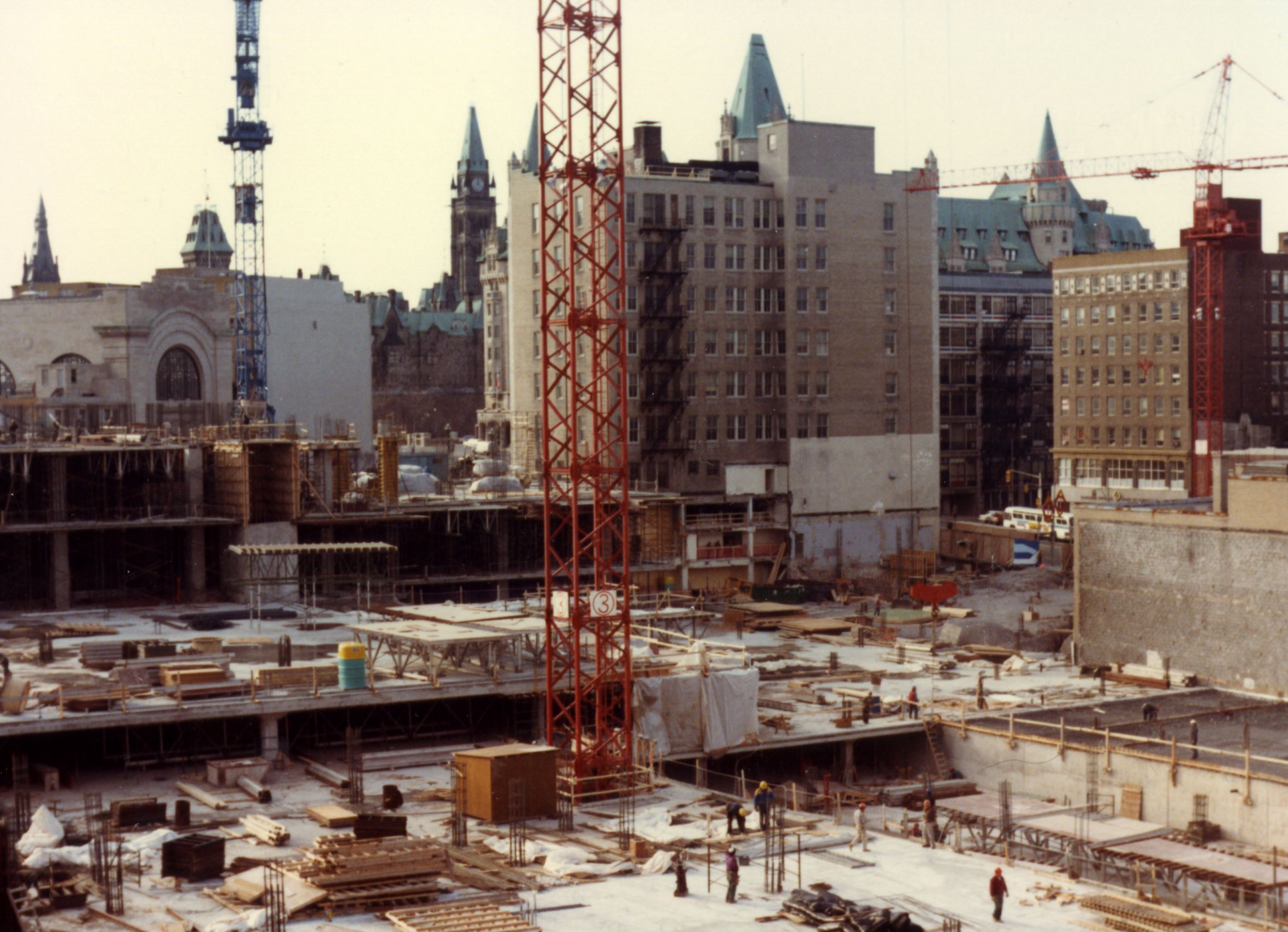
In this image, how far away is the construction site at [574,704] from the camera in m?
34.9

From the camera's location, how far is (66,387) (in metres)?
88.9

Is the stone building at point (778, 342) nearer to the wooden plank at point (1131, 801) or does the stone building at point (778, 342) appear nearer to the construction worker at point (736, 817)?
the wooden plank at point (1131, 801)

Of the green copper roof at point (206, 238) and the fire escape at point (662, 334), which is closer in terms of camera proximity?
the fire escape at point (662, 334)

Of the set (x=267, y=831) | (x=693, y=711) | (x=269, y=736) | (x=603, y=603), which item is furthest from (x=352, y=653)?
(x=267, y=831)

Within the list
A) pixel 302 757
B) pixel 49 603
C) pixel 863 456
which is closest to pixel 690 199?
pixel 863 456

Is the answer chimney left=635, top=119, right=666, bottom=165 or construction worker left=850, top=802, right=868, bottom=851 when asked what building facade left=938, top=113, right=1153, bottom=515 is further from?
construction worker left=850, top=802, right=868, bottom=851

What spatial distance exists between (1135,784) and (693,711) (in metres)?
12.7

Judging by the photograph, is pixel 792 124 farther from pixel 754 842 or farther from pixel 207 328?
pixel 754 842

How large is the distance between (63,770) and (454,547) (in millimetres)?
38234

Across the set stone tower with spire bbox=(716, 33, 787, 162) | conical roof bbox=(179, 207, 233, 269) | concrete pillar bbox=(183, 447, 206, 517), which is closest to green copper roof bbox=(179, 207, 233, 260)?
conical roof bbox=(179, 207, 233, 269)

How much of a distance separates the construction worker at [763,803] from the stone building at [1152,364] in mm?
83539

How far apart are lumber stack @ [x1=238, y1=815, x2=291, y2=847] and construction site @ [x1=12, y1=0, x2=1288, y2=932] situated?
0.14m

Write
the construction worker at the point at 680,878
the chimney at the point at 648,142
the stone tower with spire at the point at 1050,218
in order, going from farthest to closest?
the stone tower with spire at the point at 1050,218
the chimney at the point at 648,142
the construction worker at the point at 680,878

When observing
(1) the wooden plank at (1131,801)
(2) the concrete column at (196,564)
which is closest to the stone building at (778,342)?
(2) the concrete column at (196,564)
